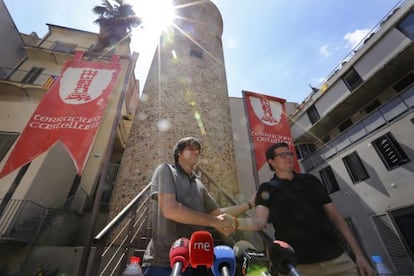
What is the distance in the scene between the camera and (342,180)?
934 cm

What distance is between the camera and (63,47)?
10125 millimetres

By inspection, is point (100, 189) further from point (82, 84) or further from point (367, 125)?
point (367, 125)

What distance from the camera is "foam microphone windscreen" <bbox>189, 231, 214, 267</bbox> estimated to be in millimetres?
759

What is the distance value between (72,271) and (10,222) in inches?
71.5

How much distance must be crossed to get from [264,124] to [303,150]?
30.3ft

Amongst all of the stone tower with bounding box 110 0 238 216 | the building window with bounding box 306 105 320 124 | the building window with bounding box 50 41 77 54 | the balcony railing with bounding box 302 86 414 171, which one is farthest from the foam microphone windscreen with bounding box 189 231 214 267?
the building window with bounding box 306 105 320 124

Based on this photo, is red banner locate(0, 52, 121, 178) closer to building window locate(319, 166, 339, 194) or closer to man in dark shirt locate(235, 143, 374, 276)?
man in dark shirt locate(235, 143, 374, 276)

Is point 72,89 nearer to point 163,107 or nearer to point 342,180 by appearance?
point 163,107

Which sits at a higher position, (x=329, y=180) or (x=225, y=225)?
(x=329, y=180)

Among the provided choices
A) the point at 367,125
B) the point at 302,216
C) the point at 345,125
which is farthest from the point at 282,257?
the point at 345,125

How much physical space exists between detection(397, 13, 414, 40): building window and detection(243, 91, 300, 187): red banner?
7199 millimetres

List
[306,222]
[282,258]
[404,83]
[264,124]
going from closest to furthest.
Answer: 1. [282,258]
2. [306,222]
3. [264,124]
4. [404,83]

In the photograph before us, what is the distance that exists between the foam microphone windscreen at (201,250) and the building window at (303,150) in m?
13.5

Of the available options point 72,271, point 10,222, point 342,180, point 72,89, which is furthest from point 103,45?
point 342,180
